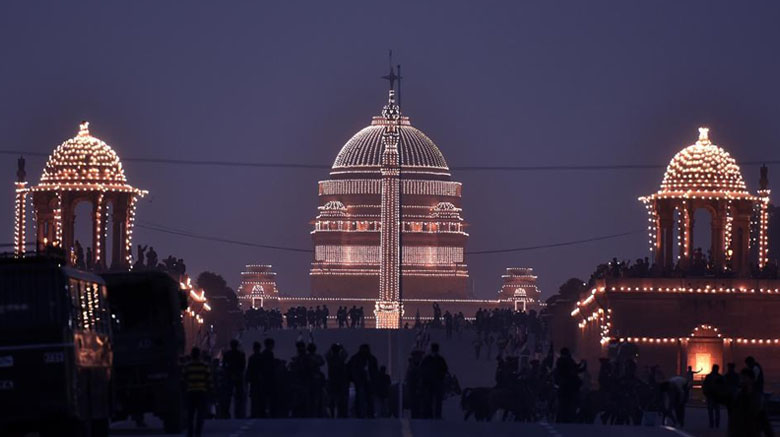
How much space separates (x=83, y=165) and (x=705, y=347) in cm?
3076

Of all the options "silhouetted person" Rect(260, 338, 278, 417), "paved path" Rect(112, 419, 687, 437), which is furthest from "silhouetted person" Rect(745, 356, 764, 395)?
"silhouetted person" Rect(260, 338, 278, 417)

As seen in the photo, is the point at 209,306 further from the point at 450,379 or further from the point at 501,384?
the point at 501,384

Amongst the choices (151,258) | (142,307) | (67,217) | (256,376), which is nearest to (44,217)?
(67,217)

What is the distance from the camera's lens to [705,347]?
380 feet

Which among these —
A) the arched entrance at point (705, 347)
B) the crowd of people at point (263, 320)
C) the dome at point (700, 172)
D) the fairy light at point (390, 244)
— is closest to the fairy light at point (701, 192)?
the dome at point (700, 172)

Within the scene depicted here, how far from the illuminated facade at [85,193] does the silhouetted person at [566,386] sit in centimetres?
7136

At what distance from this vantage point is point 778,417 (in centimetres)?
6494

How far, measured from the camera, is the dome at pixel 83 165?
127812mm

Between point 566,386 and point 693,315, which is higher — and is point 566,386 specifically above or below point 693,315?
below

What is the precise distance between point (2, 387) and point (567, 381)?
65.6 feet

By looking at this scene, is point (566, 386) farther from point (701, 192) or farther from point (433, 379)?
point (701, 192)

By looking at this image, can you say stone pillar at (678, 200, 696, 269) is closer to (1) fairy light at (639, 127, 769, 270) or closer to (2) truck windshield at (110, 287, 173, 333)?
(1) fairy light at (639, 127, 769, 270)

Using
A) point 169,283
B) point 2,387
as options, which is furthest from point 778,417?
point 2,387

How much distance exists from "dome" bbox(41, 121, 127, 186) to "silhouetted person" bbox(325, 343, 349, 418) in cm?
7209
